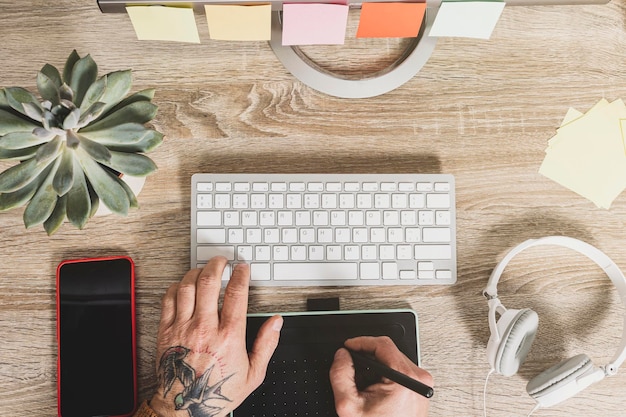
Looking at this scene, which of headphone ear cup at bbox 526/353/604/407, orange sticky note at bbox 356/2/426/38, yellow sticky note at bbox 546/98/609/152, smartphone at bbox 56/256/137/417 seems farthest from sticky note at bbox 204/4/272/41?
headphone ear cup at bbox 526/353/604/407

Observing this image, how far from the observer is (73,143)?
0.59 m

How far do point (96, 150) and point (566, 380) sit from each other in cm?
65

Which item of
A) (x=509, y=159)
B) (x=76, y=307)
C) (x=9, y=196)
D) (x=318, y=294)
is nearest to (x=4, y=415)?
(x=76, y=307)

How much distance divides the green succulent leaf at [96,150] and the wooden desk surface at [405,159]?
0.19 meters

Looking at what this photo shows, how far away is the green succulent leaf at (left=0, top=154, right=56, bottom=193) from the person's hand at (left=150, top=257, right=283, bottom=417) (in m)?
0.24

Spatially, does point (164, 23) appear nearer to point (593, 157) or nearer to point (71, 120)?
point (71, 120)

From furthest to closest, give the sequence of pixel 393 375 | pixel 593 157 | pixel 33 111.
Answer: pixel 593 157
pixel 393 375
pixel 33 111

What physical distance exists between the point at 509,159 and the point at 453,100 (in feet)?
0.40

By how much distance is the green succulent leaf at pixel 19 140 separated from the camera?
597 mm

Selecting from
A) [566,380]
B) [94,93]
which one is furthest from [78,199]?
[566,380]

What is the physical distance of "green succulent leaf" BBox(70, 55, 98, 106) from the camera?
0.63 meters

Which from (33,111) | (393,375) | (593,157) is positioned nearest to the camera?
(33,111)

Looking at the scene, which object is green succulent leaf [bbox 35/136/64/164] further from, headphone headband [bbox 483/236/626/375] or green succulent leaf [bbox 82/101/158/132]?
headphone headband [bbox 483/236/626/375]

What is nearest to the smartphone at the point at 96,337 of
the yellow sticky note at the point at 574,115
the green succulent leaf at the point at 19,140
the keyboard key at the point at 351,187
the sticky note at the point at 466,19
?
the green succulent leaf at the point at 19,140
